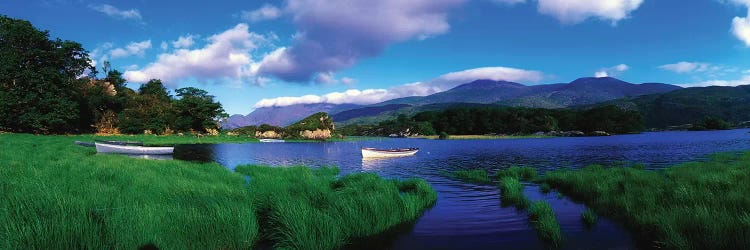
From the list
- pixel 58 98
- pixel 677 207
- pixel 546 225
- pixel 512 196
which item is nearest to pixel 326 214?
pixel 546 225

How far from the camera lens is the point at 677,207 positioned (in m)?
14.3

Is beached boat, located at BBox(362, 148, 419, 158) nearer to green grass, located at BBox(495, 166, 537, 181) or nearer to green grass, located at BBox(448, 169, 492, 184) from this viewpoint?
green grass, located at BBox(448, 169, 492, 184)

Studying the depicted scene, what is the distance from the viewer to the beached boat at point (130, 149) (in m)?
54.0

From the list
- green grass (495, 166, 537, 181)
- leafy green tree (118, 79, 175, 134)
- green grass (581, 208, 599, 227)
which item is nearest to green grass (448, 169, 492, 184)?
green grass (495, 166, 537, 181)

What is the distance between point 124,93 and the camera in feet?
404

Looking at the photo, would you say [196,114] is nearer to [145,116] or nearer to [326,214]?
[145,116]

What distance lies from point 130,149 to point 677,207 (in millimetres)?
62111

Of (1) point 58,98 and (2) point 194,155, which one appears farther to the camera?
(1) point 58,98

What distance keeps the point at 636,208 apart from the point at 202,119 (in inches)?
5346

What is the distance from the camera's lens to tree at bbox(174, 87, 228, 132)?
124500 millimetres

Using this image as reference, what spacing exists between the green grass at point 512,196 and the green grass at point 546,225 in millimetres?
2325

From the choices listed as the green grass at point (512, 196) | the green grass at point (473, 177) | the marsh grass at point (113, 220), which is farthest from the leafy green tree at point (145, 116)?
the green grass at point (512, 196)

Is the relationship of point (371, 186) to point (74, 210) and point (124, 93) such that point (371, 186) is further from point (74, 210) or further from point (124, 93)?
point (124, 93)

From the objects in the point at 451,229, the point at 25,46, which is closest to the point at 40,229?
the point at 451,229
